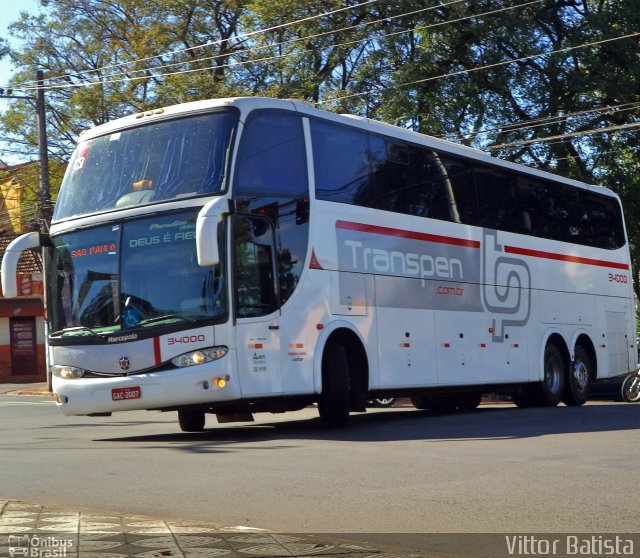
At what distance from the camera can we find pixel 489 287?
1867cm

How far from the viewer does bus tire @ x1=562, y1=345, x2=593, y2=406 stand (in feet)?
70.2

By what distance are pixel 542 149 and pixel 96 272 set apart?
18.9 m

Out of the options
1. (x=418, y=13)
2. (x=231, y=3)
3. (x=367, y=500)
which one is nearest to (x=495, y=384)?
(x=367, y=500)

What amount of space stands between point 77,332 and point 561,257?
10.8m

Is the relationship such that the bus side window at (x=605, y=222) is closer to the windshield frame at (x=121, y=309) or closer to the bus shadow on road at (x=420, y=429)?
the bus shadow on road at (x=420, y=429)

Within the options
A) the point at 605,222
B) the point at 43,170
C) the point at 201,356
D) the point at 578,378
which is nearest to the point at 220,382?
the point at 201,356

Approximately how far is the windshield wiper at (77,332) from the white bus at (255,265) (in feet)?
0.08

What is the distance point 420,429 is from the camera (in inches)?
590

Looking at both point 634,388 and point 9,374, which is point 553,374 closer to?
point 634,388

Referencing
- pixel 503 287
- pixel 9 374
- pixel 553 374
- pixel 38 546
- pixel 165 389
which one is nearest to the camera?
pixel 38 546

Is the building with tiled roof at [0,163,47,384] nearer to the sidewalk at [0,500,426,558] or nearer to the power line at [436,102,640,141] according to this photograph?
the power line at [436,102,640,141]

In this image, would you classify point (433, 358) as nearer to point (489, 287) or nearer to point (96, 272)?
point (489, 287)

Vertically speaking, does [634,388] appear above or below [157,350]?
below

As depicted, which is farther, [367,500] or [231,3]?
[231,3]
